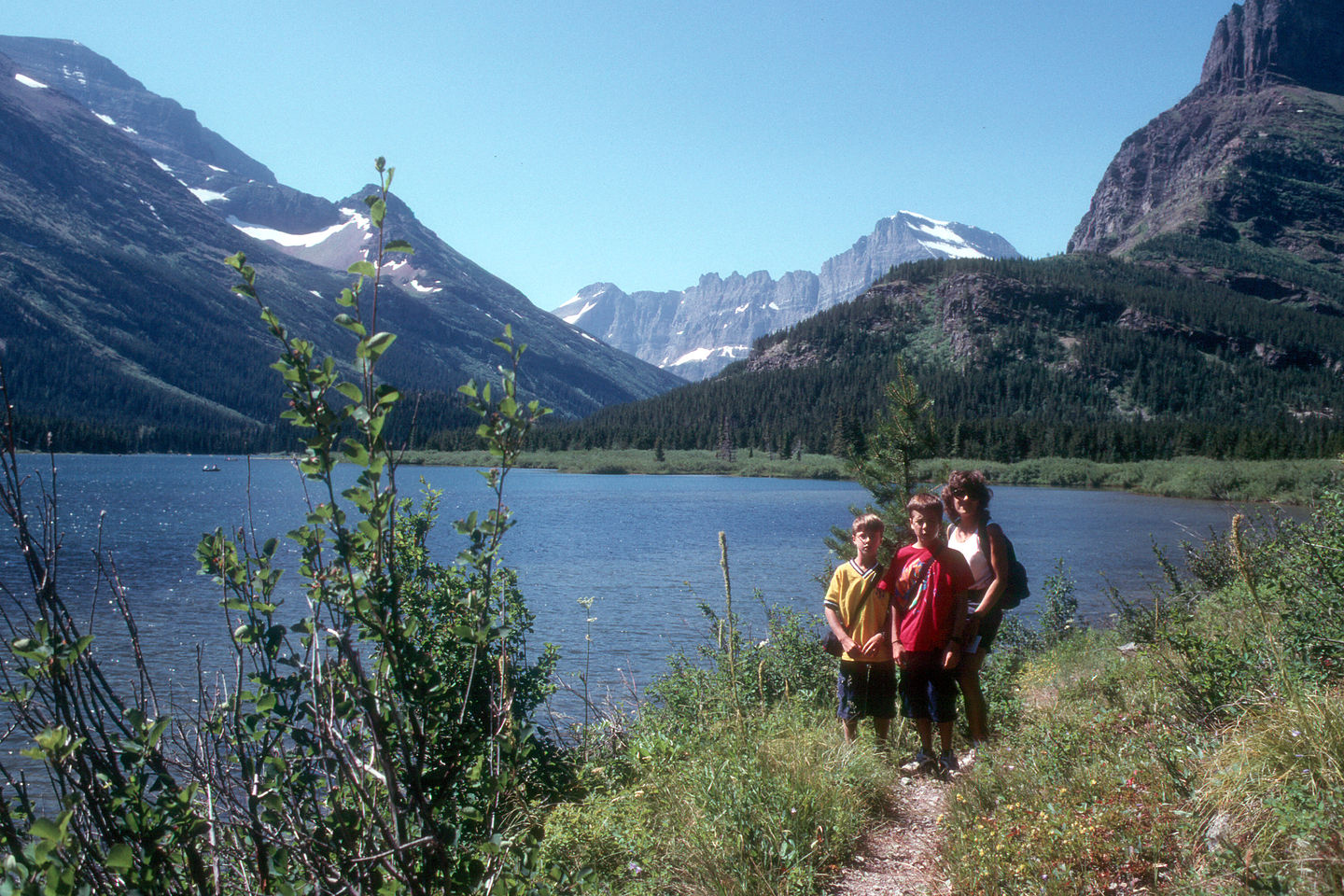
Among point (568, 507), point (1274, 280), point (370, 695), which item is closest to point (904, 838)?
point (370, 695)

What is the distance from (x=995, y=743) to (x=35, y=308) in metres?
210

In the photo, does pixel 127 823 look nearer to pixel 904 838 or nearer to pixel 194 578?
pixel 904 838

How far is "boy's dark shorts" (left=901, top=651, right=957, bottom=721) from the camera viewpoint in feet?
17.2

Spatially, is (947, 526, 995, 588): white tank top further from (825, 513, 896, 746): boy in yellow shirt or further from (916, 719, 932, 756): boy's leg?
(916, 719, 932, 756): boy's leg

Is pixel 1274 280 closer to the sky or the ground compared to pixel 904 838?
closer to the sky

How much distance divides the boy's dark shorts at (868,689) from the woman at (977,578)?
1.57ft

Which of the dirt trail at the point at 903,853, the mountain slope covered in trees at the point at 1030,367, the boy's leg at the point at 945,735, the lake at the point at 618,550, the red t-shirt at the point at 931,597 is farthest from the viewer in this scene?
the mountain slope covered in trees at the point at 1030,367

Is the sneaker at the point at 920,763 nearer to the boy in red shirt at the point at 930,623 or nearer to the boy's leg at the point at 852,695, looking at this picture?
the boy in red shirt at the point at 930,623

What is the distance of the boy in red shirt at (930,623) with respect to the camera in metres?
5.15

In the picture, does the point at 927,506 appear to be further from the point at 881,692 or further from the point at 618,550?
the point at 618,550

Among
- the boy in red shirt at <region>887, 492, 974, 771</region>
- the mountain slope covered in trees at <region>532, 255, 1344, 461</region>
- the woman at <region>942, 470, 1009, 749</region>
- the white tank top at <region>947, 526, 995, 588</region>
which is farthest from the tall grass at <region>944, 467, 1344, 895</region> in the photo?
the mountain slope covered in trees at <region>532, 255, 1344, 461</region>

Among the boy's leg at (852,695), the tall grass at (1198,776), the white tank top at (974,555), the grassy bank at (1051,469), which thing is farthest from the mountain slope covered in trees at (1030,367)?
the boy's leg at (852,695)

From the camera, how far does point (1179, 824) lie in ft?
10.5

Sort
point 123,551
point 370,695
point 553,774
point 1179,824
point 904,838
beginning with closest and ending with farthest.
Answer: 1. point 370,695
2. point 1179,824
3. point 904,838
4. point 553,774
5. point 123,551
